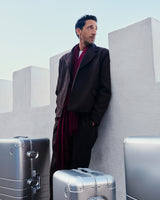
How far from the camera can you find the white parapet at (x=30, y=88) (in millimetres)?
3027

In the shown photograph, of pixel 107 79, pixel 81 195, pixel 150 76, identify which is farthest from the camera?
pixel 107 79

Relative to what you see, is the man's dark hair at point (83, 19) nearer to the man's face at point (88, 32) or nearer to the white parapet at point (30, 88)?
the man's face at point (88, 32)

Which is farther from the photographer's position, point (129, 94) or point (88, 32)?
point (88, 32)

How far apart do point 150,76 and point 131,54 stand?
0.77 feet

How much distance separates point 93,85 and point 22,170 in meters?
0.77

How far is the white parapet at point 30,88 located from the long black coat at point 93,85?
117 cm

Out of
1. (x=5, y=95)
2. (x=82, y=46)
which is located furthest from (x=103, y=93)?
(x=5, y=95)

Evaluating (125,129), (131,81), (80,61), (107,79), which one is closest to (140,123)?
(125,129)

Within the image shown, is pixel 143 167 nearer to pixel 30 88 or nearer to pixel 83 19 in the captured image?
pixel 83 19

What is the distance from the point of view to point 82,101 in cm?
183

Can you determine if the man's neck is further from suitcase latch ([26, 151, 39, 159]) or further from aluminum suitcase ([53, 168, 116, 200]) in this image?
aluminum suitcase ([53, 168, 116, 200])

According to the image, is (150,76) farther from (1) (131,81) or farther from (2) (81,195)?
(2) (81,195)

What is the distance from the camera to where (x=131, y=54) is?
1.78m

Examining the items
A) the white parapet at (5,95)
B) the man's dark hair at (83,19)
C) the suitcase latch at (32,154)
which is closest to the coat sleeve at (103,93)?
the man's dark hair at (83,19)
